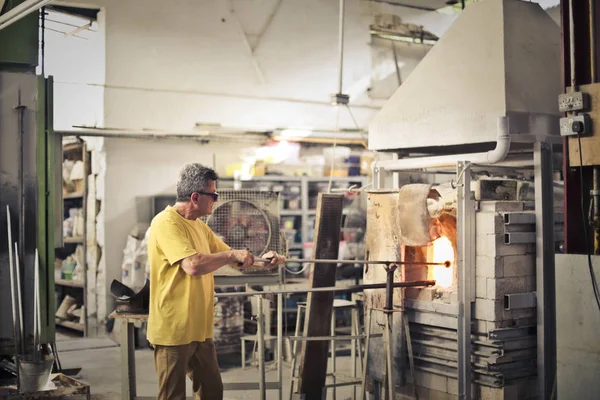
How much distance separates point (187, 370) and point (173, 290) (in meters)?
0.59

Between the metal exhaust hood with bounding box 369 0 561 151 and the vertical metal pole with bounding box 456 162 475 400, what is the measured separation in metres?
0.46

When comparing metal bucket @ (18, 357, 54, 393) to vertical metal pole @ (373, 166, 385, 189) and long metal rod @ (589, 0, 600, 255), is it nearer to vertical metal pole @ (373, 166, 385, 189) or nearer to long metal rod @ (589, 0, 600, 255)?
vertical metal pole @ (373, 166, 385, 189)

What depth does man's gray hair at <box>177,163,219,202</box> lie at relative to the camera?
4621mm

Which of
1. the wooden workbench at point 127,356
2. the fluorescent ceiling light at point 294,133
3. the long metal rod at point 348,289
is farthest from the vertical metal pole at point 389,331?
the fluorescent ceiling light at point 294,133

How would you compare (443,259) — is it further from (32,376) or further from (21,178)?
(21,178)

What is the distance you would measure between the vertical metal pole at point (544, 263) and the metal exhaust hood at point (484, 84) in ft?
0.83

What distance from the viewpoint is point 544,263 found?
18.0 feet

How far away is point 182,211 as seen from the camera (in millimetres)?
4641

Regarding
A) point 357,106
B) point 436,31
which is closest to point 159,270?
point 357,106

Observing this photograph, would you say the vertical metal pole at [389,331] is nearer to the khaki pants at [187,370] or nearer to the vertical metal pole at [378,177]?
the khaki pants at [187,370]

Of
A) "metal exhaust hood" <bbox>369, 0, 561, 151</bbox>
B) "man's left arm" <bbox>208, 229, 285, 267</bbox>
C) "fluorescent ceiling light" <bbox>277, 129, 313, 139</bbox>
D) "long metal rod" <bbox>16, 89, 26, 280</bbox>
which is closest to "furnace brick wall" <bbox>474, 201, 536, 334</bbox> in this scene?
"metal exhaust hood" <bbox>369, 0, 561, 151</bbox>

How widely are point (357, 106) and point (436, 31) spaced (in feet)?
6.44

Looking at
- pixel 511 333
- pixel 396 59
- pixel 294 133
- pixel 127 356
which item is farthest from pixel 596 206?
pixel 396 59

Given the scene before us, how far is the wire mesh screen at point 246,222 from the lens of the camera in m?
5.90
